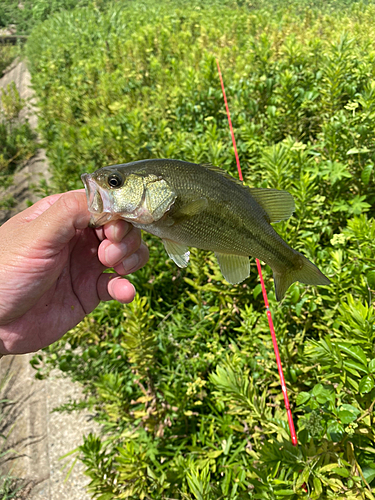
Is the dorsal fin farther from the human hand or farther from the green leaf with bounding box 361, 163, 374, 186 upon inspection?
the green leaf with bounding box 361, 163, 374, 186

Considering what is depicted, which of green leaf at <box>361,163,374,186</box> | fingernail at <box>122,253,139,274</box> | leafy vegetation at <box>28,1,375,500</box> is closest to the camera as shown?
leafy vegetation at <box>28,1,375,500</box>

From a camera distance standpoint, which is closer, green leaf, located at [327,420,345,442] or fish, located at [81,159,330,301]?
fish, located at [81,159,330,301]

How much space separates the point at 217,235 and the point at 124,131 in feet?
14.0

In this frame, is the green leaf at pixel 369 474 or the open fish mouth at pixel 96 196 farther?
the green leaf at pixel 369 474

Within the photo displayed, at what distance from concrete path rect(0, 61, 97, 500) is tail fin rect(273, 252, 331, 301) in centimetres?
257

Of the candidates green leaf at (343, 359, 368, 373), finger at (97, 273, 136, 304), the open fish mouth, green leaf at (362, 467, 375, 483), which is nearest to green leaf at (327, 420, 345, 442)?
green leaf at (362, 467, 375, 483)

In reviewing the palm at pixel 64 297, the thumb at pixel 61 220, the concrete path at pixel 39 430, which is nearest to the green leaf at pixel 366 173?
the palm at pixel 64 297

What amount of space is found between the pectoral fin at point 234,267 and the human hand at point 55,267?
1.76 feet

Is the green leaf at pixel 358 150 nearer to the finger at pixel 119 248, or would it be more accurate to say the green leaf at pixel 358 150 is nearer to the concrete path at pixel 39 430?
the finger at pixel 119 248

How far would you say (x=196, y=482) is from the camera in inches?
85.1

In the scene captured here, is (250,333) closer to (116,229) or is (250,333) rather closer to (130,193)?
(116,229)

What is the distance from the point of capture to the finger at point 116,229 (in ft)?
6.03

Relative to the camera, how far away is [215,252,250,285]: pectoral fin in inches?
70.5

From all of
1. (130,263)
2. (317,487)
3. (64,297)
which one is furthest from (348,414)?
(64,297)
